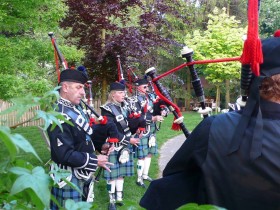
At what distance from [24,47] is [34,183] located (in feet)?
18.1

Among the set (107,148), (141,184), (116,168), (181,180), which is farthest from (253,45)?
(141,184)

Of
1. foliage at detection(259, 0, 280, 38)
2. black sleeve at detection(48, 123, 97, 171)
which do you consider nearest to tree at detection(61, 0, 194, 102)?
black sleeve at detection(48, 123, 97, 171)

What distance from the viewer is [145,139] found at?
286 inches

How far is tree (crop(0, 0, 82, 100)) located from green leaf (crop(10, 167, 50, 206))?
4.83 m

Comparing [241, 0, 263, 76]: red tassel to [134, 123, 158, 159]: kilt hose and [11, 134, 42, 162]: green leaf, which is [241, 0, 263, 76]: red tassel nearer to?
[11, 134, 42, 162]: green leaf

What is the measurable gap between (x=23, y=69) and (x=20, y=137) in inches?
217

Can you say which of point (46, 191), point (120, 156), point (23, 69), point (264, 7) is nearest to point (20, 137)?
point (46, 191)

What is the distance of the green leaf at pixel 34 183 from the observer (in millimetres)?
831

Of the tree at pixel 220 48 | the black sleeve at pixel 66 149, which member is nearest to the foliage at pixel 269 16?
the tree at pixel 220 48

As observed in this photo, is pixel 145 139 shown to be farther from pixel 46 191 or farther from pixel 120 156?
pixel 46 191

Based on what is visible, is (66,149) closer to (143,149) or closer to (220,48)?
(143,149)

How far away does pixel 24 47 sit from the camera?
6.04 m

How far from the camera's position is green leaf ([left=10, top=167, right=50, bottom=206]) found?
831 mm

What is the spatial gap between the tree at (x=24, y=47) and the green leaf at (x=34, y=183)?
4832mm
